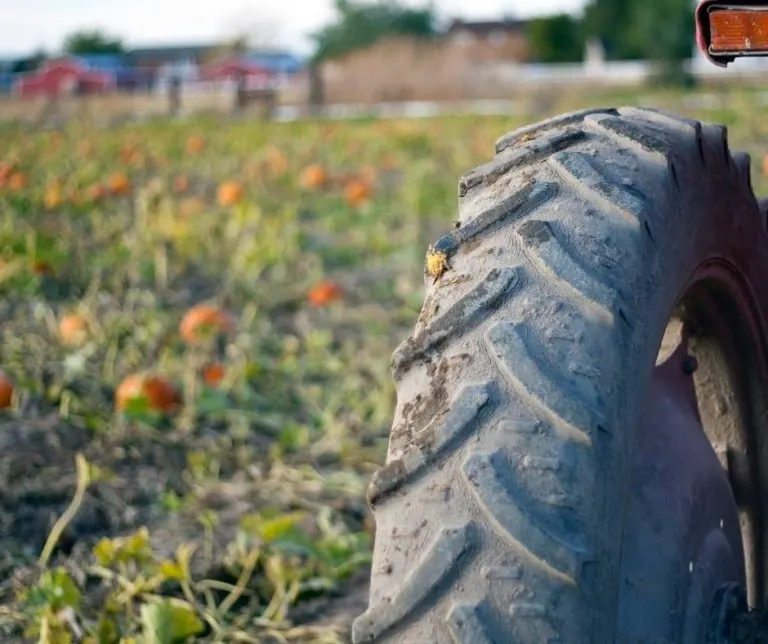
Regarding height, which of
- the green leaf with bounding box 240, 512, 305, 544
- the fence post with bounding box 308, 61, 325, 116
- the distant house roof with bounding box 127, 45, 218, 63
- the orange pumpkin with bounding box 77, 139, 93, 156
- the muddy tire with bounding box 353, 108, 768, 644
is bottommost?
the distant house roof with bounding box 127, 45, 218, 63

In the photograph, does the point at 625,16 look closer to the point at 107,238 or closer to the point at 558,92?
the point at 558,92

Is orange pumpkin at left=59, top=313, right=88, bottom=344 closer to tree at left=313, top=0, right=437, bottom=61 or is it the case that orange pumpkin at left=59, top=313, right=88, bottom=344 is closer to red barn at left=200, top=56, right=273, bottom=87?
red barn at left=200, top=56, right=273, bottom=87

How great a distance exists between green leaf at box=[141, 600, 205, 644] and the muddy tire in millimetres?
1175

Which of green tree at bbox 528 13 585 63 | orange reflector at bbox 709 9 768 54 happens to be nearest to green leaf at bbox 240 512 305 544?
orange reflector at bbox 709 9 768 54

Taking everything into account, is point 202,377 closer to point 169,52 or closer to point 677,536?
point 677,536

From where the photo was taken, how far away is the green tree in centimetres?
4947

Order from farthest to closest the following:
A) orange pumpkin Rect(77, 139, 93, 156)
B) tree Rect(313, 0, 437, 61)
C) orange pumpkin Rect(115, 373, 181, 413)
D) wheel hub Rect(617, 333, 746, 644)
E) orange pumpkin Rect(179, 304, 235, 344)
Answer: tree Rect(313, 0, 437, 61) < orange pumpkin Rect(77, 139, 93, 156) < orange pumpkin Rect(179, 304, 235, 344) < orange pumpkin Rect(115, 373, 181, 413) < wheel hub Rect(617, 333, 746, 644)

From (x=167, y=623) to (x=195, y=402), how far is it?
1847mm

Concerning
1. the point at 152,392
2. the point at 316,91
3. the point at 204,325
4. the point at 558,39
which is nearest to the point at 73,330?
the point at 204,325

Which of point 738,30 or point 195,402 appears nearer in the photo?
point 738,30

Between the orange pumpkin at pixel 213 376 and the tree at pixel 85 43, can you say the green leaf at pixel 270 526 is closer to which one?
the orange pumpkin at pixel 213 376

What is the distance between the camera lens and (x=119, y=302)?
20.0 feet

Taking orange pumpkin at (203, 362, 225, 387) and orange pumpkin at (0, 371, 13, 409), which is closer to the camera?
orange pumpkin at (0, 371, 13, 409)

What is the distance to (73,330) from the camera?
16.7ft
